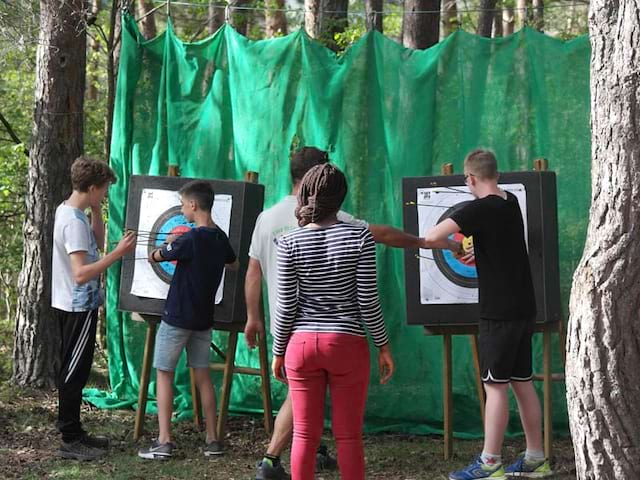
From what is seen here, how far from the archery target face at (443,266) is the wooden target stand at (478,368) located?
0.46 ft

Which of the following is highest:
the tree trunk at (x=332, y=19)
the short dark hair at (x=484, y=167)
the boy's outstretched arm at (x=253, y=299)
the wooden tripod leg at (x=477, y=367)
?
the tree trunk at (x=332, y=19)

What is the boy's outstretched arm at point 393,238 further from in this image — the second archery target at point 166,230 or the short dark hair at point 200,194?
the second archery target at point 166,230

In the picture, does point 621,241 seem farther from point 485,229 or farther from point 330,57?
point 330,57

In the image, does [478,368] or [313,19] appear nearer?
[478,368]

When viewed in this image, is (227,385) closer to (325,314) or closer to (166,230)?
(166,230)

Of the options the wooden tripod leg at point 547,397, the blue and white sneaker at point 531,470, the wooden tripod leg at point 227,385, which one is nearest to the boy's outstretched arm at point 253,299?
the wooden tripod leg at point 227,385

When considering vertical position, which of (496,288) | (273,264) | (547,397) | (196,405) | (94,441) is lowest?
(94,441)

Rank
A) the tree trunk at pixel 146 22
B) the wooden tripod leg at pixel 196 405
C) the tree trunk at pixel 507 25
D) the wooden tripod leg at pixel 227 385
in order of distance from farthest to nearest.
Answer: the tree trunk at pixel 507 25 < the tree trunk at pixel 146 22 < the wooden tripod leg at pixel 196 405 < the wooden tripod leg at pixel 227 385

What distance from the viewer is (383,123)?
6285mm

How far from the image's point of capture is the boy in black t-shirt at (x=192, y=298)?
17.5 feet

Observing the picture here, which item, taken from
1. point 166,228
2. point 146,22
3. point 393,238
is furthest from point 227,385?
point 146,22

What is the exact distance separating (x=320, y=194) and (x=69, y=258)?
1.94 m

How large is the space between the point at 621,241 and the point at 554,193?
86.9 inches

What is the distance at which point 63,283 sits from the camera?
5.34 metres
